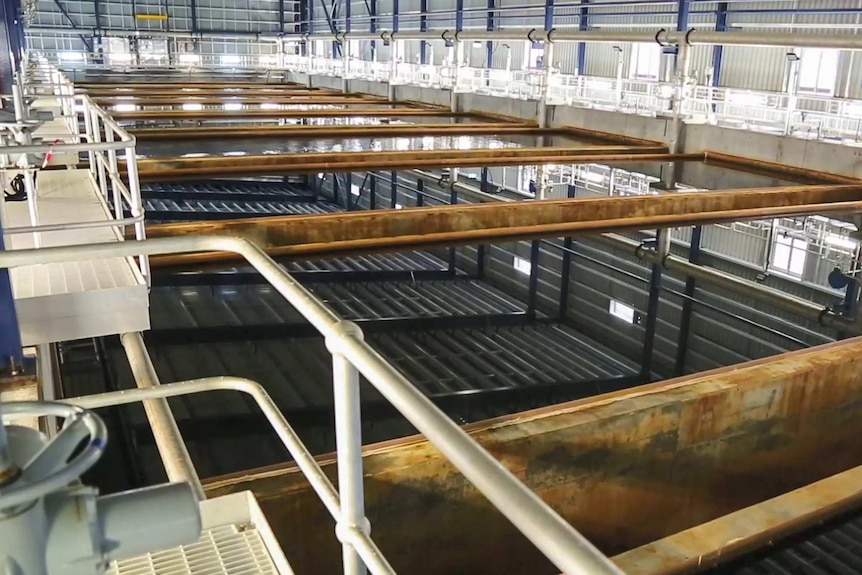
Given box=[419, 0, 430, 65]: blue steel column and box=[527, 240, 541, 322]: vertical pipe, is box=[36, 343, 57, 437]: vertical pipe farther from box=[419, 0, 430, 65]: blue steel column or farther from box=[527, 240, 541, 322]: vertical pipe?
box=[419, 0, 430, 65]: blue steel column

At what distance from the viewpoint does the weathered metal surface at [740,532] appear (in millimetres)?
3004

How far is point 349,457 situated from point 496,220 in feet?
15.2

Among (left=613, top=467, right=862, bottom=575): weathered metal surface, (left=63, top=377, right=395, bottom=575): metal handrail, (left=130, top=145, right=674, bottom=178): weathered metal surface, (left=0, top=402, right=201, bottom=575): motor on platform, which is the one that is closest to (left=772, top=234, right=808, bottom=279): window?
(left=130, top=145, right=674, bottom=178): weathered metal surface

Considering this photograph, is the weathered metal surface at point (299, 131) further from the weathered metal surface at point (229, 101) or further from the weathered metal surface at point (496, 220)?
the weathered metal surface at point (496, 220)

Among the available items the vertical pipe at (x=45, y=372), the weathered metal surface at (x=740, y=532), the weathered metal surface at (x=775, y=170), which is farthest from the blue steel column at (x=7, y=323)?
the weathered metal surface at (x=775, y=170)

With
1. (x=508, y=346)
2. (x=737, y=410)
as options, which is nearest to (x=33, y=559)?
(x=737, y=410)

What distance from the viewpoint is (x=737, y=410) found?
3955 mm

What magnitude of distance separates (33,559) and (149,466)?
Result: 2.54 meters

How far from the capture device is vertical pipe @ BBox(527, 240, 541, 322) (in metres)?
5.41

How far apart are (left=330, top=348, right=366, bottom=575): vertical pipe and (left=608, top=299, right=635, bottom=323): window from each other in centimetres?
400

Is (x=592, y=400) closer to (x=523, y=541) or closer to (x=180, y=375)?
(x=523, y=541)

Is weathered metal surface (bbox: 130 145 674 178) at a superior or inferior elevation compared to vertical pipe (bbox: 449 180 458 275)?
superior

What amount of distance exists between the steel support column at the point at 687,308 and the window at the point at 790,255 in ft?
2.10

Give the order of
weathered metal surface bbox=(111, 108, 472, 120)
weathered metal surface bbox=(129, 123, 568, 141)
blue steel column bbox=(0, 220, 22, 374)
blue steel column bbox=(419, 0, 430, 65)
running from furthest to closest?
blue steel column bbox=(419, 0, 430, 65) → weathered metal surface bbox=(111, 108, 472, 120) → weathered metal surface bbox=(129, 123, 568, 141) → blue steel column bbox=(0, 220, 22, 374)
